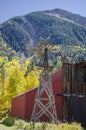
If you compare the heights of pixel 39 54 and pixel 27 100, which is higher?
pixel 39 54

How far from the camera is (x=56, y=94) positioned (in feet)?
119

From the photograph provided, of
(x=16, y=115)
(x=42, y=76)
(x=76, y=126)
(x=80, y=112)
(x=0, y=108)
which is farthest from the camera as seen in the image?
(x=0, y=108)

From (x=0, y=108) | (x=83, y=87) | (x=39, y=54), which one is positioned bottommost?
(x=0, y=108)

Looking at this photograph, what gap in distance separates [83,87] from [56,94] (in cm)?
342

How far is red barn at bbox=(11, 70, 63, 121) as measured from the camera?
38.2 m

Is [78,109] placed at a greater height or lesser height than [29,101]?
lesser

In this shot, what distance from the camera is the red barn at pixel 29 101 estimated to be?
38.2 meters

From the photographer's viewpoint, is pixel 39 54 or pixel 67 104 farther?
pixel 67 104

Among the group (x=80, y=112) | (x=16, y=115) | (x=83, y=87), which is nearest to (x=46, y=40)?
(x=83, y=87)

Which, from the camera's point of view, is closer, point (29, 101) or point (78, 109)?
point (78, 109)

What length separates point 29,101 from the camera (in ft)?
134

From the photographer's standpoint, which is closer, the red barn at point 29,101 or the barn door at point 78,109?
the barn door at point 78,109

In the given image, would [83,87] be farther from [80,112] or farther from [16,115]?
[16,115]

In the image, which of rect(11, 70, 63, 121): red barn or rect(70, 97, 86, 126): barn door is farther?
rect(11, 70, 63, 121): red barn
